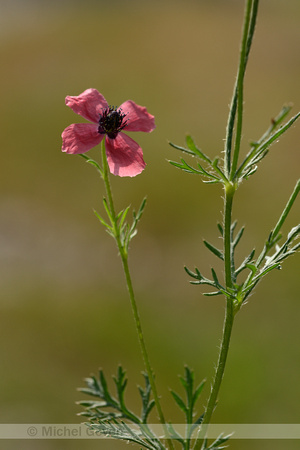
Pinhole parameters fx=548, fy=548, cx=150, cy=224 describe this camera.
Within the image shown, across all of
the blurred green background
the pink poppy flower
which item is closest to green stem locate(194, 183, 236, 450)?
the pink poppy flower

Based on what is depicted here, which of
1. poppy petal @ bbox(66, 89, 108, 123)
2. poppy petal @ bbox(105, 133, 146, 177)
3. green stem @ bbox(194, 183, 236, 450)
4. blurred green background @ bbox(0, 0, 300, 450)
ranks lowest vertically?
green stem @ bbox(194, 183, 236, 450)

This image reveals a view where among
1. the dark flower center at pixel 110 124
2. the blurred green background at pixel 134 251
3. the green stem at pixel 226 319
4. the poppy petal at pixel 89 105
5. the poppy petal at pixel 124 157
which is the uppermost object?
the blurred green background at pixel 134 251

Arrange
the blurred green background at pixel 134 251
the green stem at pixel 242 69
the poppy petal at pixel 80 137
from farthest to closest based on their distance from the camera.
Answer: the blurred green background at pixel 134 251 < the poppy petal at pixel 80 137 < the green stem at pixel 242 69

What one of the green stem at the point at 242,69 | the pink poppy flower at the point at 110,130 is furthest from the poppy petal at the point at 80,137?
the green stem at the point at 242,69

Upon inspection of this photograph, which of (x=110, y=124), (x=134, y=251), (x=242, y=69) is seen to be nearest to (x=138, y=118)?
(x=110, y=124)

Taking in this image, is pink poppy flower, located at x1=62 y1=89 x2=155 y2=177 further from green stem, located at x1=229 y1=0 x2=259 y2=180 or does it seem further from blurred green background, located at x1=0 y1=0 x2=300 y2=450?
blurred green background, located at x1=0 y1=0 x2=300 y2=450

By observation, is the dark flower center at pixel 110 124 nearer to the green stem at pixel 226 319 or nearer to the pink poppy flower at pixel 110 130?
the pink poppy flower at pixel 110 130

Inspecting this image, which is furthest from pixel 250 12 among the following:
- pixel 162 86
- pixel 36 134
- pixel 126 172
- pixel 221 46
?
pixel 221 46
